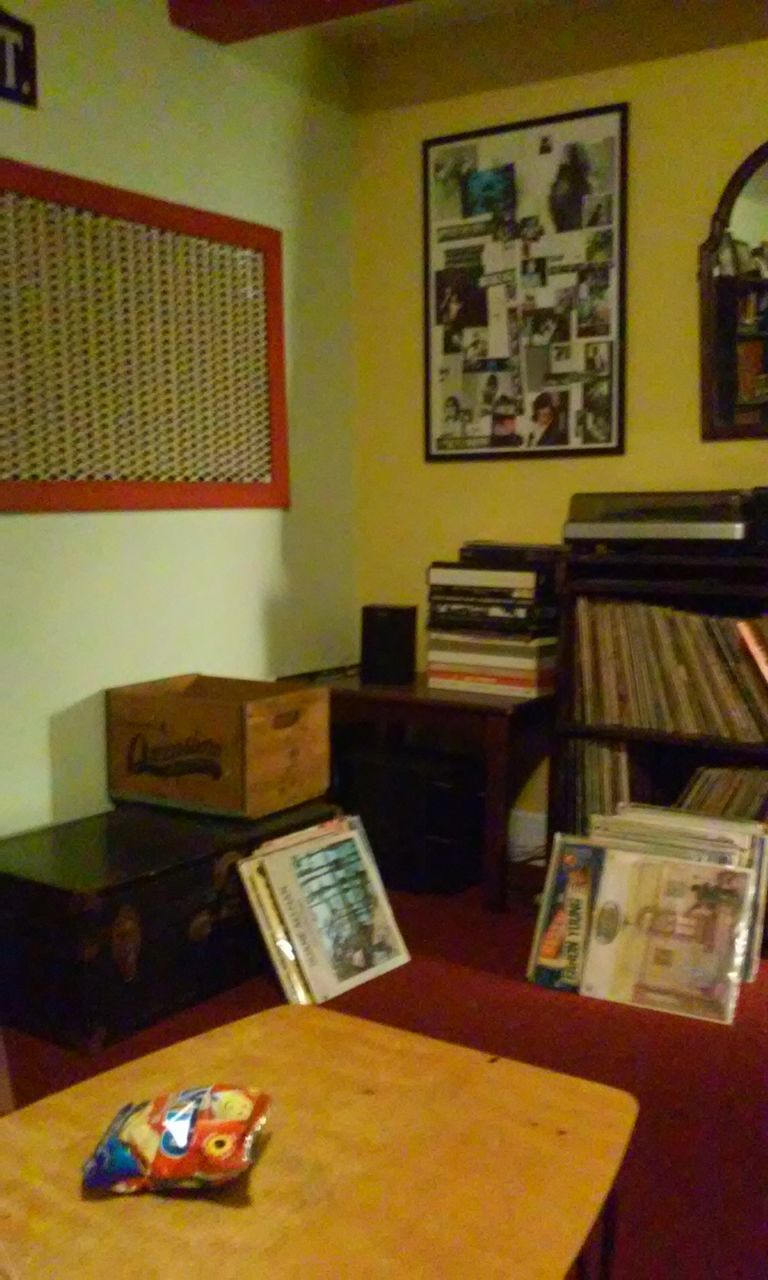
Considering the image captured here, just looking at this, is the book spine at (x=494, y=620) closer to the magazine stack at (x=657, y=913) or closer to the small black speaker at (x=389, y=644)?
the small black speaker at (x=389, y=644)

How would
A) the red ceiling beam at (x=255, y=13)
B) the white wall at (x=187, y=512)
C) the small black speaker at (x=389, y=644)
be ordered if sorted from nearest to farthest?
the white wall at (x=187, y=512)
the red ceiling beam at (x=255, y=13)
the small black speaker at (x=389, y=644)

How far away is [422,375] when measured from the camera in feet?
11.4

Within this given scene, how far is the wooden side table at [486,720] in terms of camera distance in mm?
2893

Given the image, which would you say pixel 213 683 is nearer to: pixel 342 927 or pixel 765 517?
pixel 342 927

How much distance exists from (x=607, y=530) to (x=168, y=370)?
3.72 feet

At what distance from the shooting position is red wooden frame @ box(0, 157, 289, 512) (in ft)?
8.30

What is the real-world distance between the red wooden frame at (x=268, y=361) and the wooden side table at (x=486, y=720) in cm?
61

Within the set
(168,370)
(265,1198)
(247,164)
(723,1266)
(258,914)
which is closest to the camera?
(265,1198)

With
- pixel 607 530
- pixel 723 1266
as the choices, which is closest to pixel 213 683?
pixel 607 530

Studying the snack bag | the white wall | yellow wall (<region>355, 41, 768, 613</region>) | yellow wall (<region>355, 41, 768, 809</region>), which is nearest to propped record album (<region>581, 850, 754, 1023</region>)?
yellow wall (<region>355, 41, 768, 809</region>)

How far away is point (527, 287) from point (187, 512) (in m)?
1.12

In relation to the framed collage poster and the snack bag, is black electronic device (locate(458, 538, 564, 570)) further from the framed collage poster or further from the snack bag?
the snack bag

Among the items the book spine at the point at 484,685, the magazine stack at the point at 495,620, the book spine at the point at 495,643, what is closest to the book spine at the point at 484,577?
the magazine stack at the point at 495,620

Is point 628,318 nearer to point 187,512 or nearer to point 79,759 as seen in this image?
point 187,512
